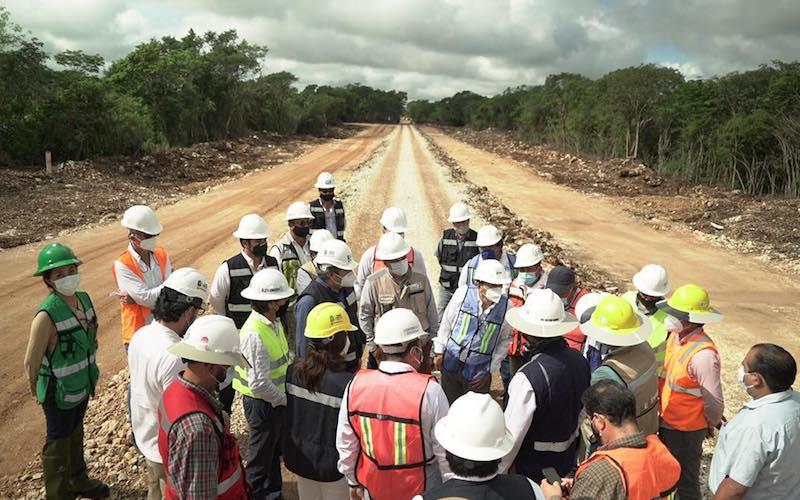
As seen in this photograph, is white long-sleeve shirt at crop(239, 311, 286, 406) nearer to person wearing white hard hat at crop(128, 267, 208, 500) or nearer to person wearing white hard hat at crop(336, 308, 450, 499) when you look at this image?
person wearing white hard hat at crop(128, 267, 208, 500)

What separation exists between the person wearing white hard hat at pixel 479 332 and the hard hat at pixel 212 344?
2041mm

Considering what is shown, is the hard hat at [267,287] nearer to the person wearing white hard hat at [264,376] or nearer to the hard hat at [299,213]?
the person wearing white hard hat at [264,376]

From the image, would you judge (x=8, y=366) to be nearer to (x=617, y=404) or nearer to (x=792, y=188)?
(x=617, y=404)

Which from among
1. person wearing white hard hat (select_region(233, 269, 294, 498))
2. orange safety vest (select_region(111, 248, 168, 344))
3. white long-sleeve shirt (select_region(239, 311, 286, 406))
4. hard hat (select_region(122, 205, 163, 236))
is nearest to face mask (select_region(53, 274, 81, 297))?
orange safety vest (select_region(111, 248, 168, 344))

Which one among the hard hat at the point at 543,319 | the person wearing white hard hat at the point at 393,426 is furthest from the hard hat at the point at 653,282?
the person wearing white hard hat at the point at 393,426

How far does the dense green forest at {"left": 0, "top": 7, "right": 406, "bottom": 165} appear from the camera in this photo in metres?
20.7

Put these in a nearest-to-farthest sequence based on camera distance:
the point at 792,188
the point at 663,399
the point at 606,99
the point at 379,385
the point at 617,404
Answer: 1. the point at 617,404
2. the point at 379,385
3. the point at 663,399
4. the point at 792,188
5. the point at 606,99

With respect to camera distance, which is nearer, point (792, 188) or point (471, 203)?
point (471, 203)

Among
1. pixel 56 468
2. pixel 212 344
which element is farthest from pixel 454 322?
pixel 56 468

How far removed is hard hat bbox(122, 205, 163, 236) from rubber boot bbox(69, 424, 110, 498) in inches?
65.0

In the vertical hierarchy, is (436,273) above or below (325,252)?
below

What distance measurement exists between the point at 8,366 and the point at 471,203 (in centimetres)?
1449

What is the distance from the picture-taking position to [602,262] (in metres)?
12.9

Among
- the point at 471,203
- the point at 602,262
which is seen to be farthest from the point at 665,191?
the point at 602,262
